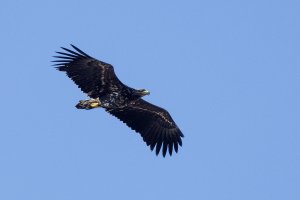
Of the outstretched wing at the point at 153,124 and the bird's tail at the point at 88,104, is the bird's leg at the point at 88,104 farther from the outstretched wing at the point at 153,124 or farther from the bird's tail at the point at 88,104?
the outstretched wing at the point at 153,124

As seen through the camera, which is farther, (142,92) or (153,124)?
(153,124)

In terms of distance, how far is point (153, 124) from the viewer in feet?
110

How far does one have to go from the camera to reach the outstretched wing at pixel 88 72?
31.0m

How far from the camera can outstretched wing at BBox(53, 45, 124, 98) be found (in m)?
31.0

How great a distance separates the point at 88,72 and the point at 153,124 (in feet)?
13.0

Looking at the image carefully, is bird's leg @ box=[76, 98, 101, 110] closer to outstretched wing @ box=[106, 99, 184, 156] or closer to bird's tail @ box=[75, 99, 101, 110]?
bird's tail @ box=[75, 99, 101, 110]

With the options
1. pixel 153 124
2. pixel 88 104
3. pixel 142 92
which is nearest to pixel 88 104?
pixel 88 104

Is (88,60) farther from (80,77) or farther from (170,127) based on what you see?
(170,127)

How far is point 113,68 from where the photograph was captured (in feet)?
102

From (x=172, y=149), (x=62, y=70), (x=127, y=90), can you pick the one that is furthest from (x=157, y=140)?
(x=62, y=70)

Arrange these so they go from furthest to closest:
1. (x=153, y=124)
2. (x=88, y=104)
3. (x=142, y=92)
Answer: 1. (x=153, y=124)
2. (x=142, y=92)
3. (x=88, y=104)

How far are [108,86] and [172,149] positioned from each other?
4.00m

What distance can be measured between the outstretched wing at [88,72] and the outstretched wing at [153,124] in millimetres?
2040

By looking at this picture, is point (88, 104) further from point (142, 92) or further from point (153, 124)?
point (153, 124)
